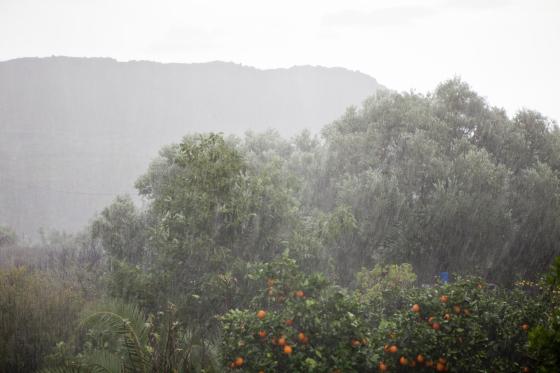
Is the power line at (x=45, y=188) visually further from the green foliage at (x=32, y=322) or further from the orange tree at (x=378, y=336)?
the orange tree at (x=378, y=336)

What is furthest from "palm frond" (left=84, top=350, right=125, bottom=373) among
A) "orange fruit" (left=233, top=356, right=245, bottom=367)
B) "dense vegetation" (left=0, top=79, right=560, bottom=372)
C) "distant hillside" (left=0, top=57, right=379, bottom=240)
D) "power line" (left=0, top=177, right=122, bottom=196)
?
"power line" (left=0, top=177, right=122, bottom=196)

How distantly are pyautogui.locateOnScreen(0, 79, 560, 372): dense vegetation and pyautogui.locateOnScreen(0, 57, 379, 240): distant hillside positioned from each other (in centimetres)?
6091

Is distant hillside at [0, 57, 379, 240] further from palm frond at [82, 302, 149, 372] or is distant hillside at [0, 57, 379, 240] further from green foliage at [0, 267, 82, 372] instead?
palm frond at [82, 302, 149, 372]

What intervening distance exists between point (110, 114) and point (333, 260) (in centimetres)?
10576

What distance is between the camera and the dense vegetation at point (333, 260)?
4906 mm

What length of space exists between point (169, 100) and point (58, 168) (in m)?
43.1

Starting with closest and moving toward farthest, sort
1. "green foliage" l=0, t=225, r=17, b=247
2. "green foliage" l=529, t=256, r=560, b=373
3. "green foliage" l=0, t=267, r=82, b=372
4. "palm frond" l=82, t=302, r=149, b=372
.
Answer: "green foliage" l=529, t=256, r=560, b=373 → "palm frond" l=82, t=302, r=149, b=372 → "green foliage" l=0, t=267, r=82, b=372 → "green foliage" l=0, t=225, r=17, b=247

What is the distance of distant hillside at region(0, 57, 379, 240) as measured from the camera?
237 ft

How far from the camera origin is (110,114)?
103188mm

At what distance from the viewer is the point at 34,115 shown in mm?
94562

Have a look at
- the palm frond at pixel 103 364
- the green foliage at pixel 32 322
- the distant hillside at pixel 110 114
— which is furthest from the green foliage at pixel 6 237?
the distant hillside at pixel 110 114

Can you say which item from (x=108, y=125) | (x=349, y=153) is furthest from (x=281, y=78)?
(x=349, y=153)

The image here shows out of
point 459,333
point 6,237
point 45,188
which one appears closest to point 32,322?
point 459,333

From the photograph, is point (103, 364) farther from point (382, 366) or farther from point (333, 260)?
point (333, 260)
